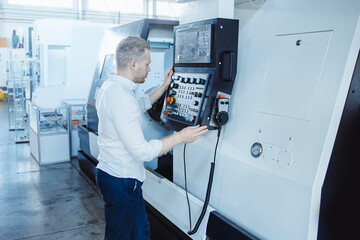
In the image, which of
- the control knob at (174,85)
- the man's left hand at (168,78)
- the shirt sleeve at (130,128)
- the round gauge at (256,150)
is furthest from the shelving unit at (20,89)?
the round gauge at (256,150)

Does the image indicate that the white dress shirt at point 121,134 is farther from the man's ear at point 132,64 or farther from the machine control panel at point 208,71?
the machine control panel at point 208,71

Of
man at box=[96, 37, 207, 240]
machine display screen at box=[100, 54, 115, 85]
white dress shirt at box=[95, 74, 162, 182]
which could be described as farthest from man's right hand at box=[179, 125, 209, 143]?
machine display screen at box=[100, 54, 115, 85]

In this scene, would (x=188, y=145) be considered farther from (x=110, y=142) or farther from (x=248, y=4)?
(x=248, y=4)

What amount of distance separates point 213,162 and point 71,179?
2.66 metres

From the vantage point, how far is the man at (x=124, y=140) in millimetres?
1559

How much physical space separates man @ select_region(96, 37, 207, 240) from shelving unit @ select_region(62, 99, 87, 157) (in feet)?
9.44

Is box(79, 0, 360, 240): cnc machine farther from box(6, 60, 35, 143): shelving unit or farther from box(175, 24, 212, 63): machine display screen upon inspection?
box(6, 60, 35, 143): shelving unit

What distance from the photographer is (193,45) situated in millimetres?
1652

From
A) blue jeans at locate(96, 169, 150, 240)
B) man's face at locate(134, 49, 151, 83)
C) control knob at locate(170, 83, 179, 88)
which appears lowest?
blue jeans at locate(96, 169, 150, 240)

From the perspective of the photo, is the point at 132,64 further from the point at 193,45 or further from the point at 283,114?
the point at 283,114

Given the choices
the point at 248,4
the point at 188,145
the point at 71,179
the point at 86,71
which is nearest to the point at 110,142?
the point at 188,145

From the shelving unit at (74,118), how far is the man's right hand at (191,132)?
318cm

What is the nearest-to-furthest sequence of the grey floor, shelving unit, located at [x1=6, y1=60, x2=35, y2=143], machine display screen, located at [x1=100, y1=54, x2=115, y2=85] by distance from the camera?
the grey floor → machine display screen, located at [x1=100, y1=54, x2=115, y2=85] → shelving unit, located at [x1=6, y1=60, x2=35, y2=143]

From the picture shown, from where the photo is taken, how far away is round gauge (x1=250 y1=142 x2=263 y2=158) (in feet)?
4.62
